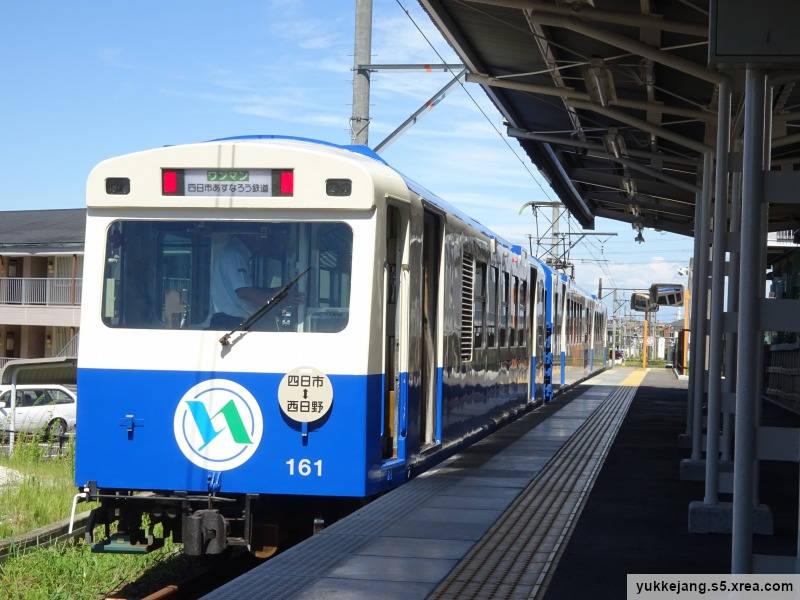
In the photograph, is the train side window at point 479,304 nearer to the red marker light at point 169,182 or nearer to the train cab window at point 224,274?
the train cab window at point 224,274

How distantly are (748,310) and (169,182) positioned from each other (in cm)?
437

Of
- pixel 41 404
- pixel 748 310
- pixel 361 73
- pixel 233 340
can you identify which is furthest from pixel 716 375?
pixel 41 404

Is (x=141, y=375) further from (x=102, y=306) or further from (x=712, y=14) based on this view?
(x=712, y=14)

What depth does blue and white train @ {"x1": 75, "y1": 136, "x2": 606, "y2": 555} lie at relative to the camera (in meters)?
7.95

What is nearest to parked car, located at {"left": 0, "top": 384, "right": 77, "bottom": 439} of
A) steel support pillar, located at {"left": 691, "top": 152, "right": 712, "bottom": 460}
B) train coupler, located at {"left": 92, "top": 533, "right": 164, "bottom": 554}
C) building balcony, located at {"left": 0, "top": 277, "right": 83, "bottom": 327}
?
building balcony, located at {"left": 0, "top": 277, "right": 83, "bottom": 327}

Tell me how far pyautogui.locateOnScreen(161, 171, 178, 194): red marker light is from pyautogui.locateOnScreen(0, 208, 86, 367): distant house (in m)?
27.7

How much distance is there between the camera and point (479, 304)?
1277cm

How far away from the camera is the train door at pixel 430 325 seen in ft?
33.1

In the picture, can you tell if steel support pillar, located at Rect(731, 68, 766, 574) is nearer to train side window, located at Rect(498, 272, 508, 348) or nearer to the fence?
train side window, located at Rect(498, 272, 508, 348)

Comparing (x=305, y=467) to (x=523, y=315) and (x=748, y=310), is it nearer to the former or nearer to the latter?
(x=748, y=310)

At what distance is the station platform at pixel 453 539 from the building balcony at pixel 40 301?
26.0 metres

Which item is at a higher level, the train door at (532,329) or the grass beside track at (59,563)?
the train door at (532,329)

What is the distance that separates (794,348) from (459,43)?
39.6 ft

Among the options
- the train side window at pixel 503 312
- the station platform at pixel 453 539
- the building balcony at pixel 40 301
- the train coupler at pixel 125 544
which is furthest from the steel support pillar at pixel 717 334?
the building balcony at pixel 40 301
